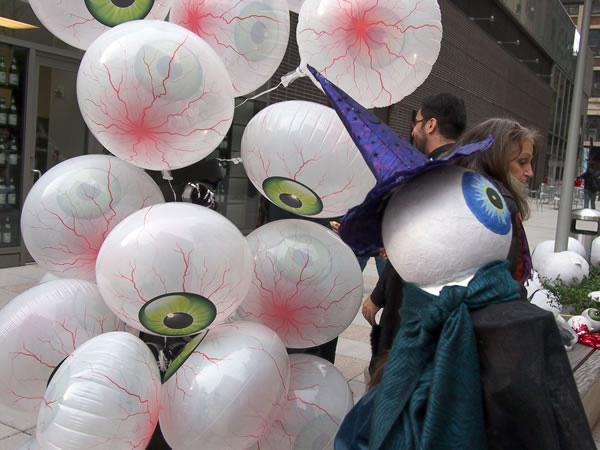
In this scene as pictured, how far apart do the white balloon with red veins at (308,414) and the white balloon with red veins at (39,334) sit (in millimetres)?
657

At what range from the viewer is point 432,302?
1.32 m

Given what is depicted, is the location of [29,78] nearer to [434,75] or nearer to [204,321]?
[204,321]

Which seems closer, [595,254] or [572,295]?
[572,295]

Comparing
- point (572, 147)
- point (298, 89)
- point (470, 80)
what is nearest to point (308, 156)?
point (572, 147)

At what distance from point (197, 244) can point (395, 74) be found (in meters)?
0.96

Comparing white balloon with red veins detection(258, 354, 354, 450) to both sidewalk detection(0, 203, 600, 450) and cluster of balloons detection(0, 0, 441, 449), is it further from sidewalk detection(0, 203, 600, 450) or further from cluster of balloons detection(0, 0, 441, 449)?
sidewalk detection(0, 203, 600, 450)

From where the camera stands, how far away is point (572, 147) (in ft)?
20.0

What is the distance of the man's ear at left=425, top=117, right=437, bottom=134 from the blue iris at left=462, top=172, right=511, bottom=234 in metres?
1.72

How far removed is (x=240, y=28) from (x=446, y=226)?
3.71ft

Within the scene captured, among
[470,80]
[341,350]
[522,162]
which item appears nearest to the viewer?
[522,162]

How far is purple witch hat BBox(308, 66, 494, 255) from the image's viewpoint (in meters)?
1.35

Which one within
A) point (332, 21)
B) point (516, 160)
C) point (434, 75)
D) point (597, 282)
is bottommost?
point (597, 282)

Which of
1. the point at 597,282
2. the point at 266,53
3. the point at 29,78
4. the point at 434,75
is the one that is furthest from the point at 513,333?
the point at 434,75

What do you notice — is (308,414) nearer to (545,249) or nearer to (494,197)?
(494,197)
